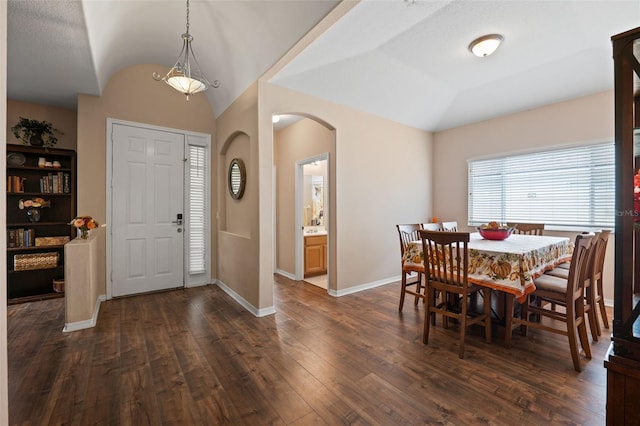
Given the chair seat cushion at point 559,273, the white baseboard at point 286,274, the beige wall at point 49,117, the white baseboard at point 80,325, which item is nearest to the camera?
the chair seat cushion at point 559,273

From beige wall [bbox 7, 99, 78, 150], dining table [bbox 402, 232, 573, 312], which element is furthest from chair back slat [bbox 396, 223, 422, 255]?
beige wall [bbox 7, 99, 78, 150]

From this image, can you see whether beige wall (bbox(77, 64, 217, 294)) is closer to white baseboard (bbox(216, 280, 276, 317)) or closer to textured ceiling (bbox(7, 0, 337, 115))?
textured ceiling (bbox(7, 0, 337, 115))

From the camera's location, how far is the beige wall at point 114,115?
12.1 ft

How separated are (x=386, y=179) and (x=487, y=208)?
1699 mm

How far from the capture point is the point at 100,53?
119 inches

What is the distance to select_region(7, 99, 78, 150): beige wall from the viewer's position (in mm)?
3799

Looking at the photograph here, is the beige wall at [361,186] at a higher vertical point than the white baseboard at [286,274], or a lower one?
higher

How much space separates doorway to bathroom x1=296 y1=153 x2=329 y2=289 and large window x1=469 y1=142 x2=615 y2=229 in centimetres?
259

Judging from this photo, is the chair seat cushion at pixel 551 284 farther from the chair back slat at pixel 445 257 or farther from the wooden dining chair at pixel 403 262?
the wooden dining chair at pixel 403 262

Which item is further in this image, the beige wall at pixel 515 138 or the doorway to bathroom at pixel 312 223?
the doorway to bathroom at pixel 312 223

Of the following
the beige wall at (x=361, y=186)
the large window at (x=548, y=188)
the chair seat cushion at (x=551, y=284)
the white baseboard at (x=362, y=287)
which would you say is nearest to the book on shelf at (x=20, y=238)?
the beige wall at (x=361, y=186)

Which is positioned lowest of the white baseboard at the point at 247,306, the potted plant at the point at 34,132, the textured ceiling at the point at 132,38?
the white baseboard at the point at 247,306

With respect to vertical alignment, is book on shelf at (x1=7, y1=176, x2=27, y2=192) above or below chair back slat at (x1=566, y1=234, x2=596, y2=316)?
above

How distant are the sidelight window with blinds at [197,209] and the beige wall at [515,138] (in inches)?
160
